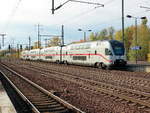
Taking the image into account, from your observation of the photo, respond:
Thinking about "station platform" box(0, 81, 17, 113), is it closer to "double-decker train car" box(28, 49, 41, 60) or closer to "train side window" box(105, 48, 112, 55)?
"train side window" box(105, 48, 112, 55)

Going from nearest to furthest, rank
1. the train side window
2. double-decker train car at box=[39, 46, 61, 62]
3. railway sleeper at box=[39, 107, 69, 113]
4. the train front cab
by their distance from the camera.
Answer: railway sleeper at box=[39, 107, 69, 113] < the train side window < the train front cab < double-decker train car at box=[39, 46, 61, 62]

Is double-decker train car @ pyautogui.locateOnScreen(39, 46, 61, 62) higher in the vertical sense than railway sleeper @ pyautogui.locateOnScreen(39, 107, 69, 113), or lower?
higher

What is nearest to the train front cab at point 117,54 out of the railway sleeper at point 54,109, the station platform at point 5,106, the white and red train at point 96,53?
the white and red train at point 96,53

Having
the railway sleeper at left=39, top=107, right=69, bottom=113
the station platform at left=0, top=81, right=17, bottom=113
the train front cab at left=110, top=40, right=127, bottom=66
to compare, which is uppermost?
the train front cab at left=110, top=40, right=127, bottom=66

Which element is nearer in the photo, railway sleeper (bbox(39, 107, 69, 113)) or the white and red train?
railway sleeper (bbox(39, 107, 69, 113))

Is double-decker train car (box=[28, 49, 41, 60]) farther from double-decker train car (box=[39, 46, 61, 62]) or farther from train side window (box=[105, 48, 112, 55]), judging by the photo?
train side window (box=[105, 48, 112, 55])

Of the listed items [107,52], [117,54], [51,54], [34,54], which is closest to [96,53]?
[107,52]

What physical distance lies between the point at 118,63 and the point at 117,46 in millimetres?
1795

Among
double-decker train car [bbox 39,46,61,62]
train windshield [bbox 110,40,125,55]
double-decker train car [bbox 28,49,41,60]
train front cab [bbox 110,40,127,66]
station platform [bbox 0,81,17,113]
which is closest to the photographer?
station platform [bbox 0,81,17,113]

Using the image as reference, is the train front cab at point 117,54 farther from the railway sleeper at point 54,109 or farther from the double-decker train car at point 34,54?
the double-decker train car at point 34,54

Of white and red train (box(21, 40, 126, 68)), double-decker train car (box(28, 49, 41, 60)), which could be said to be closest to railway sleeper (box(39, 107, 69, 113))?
white and red train (box(21, 40, 126, 68))

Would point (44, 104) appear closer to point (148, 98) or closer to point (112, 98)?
point (112, 98)

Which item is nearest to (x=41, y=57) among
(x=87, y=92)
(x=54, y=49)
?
(x=54, y=49)

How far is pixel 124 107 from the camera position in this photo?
9.68 metres
